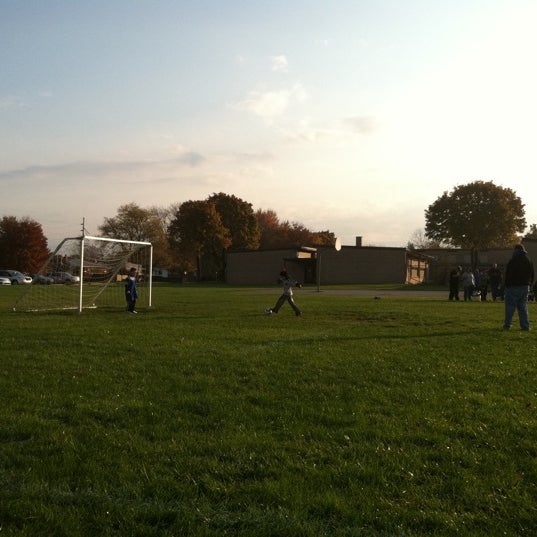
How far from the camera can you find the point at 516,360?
9180 millimetres

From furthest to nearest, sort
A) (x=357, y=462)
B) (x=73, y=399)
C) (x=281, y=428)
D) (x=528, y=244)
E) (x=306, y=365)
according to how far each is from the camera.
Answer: (x=528, y=244)
(x=306, y=365)
(x=73, y=399)
(x=281, y=428)
(x=357, y=462)

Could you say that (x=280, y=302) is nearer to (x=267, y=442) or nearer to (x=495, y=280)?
(x=267, y=442)

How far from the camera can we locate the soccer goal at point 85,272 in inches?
813

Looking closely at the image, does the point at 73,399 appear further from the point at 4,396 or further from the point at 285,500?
the point at 285,500

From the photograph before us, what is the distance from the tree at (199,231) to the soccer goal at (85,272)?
168 ft

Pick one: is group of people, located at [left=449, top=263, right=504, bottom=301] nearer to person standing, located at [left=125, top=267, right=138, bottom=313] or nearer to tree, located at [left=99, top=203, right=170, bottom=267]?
person standing, located at [left=125, top=267, right=138, bottom=313]

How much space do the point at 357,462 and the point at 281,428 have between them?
110cm

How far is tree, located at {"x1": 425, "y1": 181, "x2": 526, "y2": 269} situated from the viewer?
199 feet

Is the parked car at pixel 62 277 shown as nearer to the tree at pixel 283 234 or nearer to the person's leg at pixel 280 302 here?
the person's leg at pixel 280 302

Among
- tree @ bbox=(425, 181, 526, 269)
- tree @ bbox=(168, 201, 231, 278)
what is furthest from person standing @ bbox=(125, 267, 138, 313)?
tree @ bbox=(168, 201, 231, 278)

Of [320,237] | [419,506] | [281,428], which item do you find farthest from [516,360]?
[320,237]

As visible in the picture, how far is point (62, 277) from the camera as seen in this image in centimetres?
2542

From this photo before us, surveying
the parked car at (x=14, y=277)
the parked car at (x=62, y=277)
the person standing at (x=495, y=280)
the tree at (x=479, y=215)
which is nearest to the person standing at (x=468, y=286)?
the person standing at (x=495, y=280)

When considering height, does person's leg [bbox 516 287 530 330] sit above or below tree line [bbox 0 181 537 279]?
below
